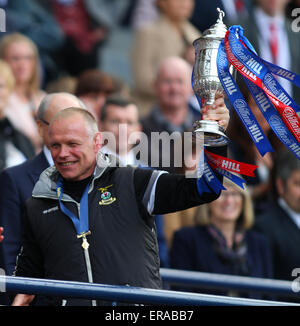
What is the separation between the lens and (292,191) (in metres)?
8.42

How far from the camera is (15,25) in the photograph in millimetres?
9508

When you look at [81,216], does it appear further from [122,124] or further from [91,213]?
[122,124]

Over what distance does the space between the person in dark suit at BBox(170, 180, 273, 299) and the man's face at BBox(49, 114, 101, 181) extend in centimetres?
238

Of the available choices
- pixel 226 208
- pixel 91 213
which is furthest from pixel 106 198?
pixel 226 208

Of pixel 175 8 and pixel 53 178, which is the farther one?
pixel 175 8

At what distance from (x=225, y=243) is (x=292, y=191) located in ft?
3.11

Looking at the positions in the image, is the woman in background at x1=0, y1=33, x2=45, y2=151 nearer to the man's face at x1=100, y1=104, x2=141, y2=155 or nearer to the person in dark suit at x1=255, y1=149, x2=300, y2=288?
the man's face at x1=100, y1=104, x2=141, y2=155

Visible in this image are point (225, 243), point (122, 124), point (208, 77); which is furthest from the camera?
point (225, 243)

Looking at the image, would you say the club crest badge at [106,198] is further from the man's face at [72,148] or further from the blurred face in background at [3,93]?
the blurred face in background at [3,93]

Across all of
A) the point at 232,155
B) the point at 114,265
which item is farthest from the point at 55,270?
the point at 232,155

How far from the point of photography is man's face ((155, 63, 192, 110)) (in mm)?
9102

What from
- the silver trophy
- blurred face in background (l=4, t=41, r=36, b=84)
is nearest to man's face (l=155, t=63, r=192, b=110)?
blurred face in background (l=4, t=41, r=36, b=84)
